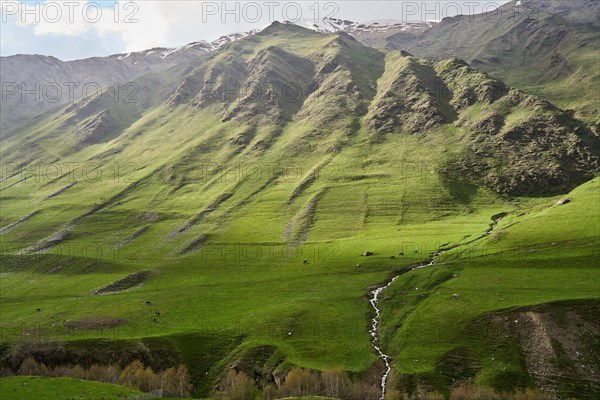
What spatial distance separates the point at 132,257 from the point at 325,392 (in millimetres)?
126432

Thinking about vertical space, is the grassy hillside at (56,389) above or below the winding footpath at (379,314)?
above

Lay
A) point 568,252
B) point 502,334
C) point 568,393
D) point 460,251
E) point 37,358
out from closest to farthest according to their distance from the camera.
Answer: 1. point 568,393
2. point 502,334
3. point 37,358
4. point 568,252
5. point 460,251

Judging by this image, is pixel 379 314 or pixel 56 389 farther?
pixel 379 314

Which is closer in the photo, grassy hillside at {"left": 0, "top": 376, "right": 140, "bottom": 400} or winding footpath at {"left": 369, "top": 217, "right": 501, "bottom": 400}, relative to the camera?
grassy hillside at {"left": 0, "top": 376, "right": 140, "bottom": 400}

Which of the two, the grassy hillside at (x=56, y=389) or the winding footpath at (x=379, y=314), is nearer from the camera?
the grassy hillside at (x=56, y=389)

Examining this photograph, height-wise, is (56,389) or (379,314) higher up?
(56,389)

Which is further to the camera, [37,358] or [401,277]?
[401,277]

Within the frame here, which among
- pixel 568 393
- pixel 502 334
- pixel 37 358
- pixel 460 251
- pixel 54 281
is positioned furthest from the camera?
pixel 54 281

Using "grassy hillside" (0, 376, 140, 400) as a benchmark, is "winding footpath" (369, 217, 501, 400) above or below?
below

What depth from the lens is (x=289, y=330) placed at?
111 metres

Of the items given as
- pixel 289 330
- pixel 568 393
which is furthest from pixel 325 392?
pixel 568 393

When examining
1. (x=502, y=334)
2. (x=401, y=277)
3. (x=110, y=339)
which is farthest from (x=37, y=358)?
(x=502, y=334)

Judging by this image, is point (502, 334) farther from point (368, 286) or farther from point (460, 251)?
point (460, 251)

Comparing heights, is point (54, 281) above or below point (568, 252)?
below
